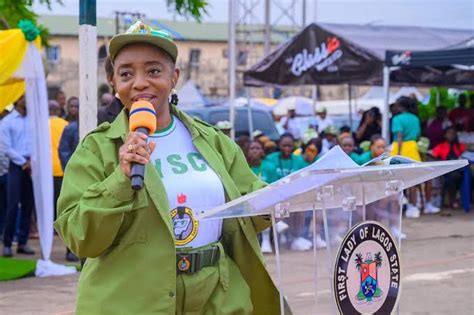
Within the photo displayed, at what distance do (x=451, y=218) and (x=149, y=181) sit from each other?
38.3 feet

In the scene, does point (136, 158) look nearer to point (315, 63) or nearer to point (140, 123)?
point (140, 123)

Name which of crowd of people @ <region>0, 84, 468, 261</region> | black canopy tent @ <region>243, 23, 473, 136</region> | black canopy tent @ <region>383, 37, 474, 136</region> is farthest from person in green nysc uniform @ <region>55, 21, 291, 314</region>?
black canopy tent @ <region>243, 23, 473, 136</region>

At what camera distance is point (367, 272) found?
313 centimetres

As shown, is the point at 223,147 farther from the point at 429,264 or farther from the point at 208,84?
the point at 208,84

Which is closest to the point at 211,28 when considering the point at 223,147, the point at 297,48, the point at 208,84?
the point at 208,84

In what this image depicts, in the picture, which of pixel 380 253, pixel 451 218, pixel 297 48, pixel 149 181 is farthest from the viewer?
pixel 297 48

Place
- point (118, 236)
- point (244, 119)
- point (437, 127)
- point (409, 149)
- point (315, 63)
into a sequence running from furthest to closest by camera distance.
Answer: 1. point (244, 119)
2. point (437, 127)
3. point (315, 63)
4. point (409, 149)
5. point (118, 236)

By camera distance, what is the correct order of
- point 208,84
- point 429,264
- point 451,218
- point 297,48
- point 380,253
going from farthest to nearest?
point 208,84, point 297,48, point 451,218, point 429,264, point 380,253

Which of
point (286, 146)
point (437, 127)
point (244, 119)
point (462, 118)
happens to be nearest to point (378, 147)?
point (286, 146)

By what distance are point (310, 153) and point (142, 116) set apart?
28.9 feet

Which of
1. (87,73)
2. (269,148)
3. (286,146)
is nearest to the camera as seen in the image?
(87,73)

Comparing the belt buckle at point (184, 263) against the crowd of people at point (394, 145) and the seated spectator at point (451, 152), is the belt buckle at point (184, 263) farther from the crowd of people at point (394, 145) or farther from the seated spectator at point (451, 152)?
the seated spectator at point (451, 152)

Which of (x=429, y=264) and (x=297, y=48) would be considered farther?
(x=297, y=48)

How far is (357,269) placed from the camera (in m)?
3.10
